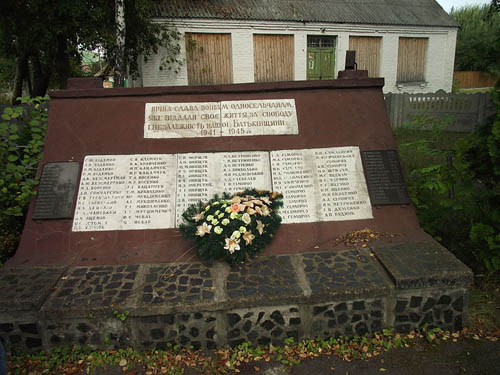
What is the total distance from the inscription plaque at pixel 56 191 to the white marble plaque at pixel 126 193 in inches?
3.7

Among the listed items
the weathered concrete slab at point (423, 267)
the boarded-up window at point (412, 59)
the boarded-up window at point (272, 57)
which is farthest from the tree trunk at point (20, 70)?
the boarded-up window at point (412, 59)

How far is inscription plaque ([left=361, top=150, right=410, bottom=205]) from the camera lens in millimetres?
3689

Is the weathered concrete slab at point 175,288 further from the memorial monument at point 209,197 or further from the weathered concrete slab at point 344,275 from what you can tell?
the weathered concrete slab at point 344,275

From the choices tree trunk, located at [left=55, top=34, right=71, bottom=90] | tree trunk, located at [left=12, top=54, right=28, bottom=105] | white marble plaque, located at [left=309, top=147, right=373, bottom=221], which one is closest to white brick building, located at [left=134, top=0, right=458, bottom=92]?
tree trunk, located at [left=55, top=34, right=71, bottom=90]

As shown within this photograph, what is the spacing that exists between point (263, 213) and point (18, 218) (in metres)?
3.20

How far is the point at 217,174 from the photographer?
3764 millimetres

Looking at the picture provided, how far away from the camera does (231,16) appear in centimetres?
1301

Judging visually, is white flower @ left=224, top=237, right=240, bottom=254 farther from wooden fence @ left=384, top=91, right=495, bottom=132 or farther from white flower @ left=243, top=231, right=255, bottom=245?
wooden fence @ left=384, top=91, right=495, bottom=132

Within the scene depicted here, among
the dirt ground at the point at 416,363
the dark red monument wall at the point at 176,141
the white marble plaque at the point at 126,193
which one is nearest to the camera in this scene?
the dirt ground at the point at 416,363

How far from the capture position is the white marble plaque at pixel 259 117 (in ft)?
13.2

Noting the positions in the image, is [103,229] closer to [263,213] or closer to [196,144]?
[196,144]

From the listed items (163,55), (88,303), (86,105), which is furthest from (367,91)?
(163,55)

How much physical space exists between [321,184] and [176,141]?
1.74 metres

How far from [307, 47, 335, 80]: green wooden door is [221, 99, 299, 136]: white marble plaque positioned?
36.9ft
